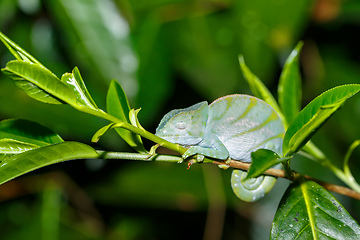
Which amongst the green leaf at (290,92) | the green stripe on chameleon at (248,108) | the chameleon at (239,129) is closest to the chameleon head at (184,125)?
the chameleon at (239,129)

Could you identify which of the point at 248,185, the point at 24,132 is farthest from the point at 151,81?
the point at 24,132

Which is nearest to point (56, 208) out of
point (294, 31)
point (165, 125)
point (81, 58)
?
point (81, 58)

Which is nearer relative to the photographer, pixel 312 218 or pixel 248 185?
pixel 312 218

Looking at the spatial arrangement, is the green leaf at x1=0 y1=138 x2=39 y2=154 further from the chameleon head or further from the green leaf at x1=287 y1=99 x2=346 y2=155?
the green leaf at x1=287 y1=99 x2=346 y2=155

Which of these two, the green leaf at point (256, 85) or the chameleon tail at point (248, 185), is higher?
the green leaf at point (256, 85)

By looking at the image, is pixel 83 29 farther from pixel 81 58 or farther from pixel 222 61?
pixel 222 61

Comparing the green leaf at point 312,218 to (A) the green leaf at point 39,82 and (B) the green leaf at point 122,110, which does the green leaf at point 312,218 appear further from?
(A) the green leaf at point 39,82

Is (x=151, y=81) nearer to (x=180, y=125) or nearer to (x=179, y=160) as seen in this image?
(x=180, y=125)
